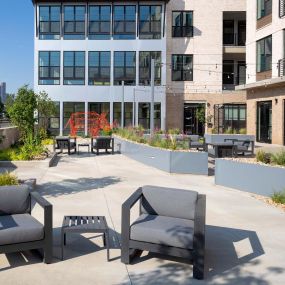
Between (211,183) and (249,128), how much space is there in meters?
20.1

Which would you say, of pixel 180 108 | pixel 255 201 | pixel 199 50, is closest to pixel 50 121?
pixel 180 108

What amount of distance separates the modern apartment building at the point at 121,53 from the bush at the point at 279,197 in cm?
2722

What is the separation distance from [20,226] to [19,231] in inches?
5.8

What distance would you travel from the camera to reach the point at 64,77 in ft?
122

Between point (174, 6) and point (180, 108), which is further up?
point (174, 6)

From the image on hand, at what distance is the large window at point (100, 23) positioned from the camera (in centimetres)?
3731

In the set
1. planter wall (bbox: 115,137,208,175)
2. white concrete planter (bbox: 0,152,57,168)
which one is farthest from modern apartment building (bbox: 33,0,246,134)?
white concrete planter (bbox: 0,152,57,168)

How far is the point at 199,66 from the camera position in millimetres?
38094

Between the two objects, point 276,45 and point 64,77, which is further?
point 64,77

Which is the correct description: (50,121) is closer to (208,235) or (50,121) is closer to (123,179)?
(123,179)

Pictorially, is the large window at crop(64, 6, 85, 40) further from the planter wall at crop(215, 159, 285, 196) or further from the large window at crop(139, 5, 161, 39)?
the planter wall at crop(215, 159, 285, 196)

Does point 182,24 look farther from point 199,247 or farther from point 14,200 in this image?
point 199,247

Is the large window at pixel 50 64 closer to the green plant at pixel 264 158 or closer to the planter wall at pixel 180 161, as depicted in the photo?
the planter wall at pixel 180 161

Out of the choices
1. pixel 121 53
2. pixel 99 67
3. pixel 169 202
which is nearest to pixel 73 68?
pixel 99 67
